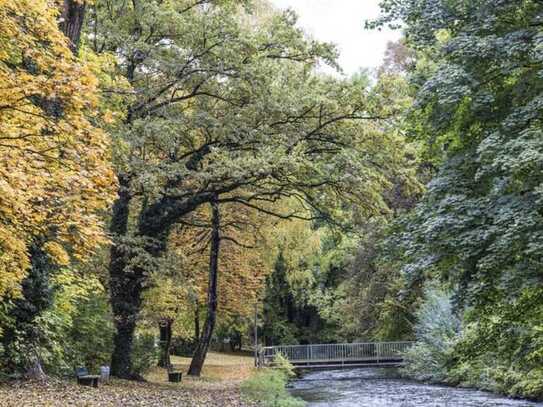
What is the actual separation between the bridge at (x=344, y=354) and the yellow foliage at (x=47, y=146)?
22.6m

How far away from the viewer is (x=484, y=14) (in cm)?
905

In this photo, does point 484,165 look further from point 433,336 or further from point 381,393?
point 433,336

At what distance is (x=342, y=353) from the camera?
3162cm

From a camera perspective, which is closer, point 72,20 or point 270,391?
point 72,20

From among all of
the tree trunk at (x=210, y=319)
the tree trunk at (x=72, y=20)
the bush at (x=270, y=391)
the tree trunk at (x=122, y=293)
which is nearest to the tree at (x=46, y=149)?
the tree trunk at (x=72, y=20)

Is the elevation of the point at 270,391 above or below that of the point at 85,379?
below

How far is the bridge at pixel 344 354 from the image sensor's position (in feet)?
98.8

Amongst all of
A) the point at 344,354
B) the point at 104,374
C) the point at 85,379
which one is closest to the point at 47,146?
the point at 85,379

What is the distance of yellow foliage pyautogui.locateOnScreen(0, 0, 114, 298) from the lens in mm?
6707

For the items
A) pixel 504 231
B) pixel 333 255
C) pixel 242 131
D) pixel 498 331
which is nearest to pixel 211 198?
pixel 242 131

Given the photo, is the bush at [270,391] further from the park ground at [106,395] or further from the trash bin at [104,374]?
the trash bin at [104,374]

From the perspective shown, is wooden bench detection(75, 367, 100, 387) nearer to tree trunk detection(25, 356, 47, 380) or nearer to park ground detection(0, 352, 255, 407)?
park ground detection(0, 352, 255, 407)

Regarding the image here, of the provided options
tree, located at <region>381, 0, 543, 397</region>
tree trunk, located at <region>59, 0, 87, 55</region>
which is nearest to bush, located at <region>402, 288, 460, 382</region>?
tree, located at <region>381, 0, 543, 397</region>

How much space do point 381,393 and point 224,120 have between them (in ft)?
36.2
